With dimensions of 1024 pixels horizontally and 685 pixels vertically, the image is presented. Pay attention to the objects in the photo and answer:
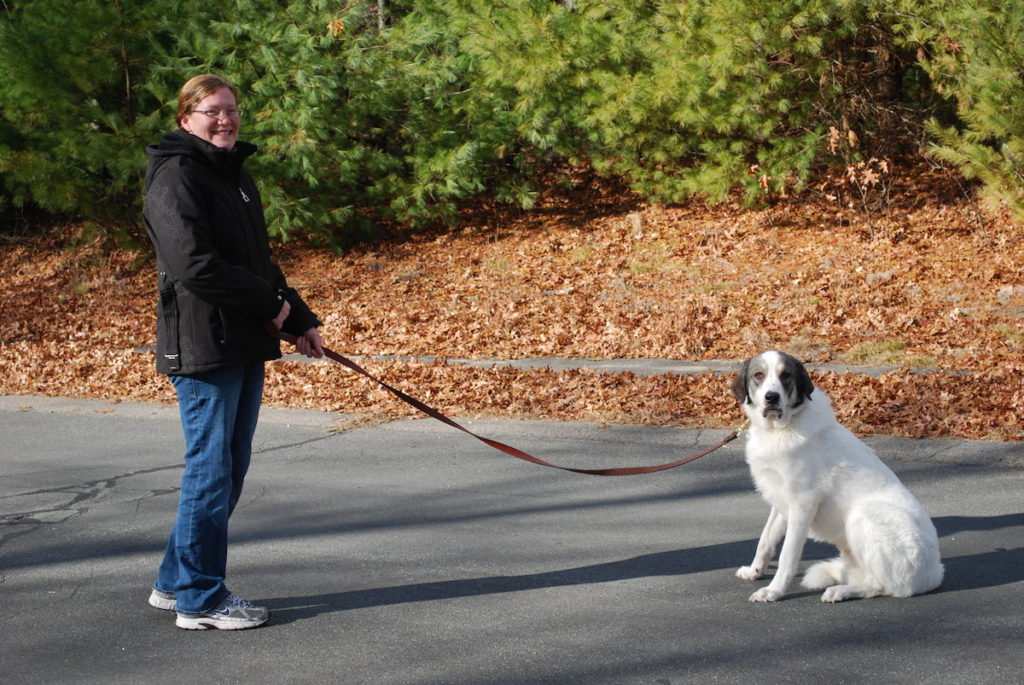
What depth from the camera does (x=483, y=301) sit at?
16125mm

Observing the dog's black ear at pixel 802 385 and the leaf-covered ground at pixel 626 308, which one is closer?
the dog's black ear at pixel 802 385

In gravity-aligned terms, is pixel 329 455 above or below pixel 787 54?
below

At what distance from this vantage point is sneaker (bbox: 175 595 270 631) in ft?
15.5

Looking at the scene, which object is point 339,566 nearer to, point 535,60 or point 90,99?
point 535,60

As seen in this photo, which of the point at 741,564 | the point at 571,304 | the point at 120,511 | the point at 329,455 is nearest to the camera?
the point at 741,564

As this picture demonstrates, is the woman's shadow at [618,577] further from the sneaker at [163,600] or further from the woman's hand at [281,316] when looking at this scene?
the woman's hand at [281,316]

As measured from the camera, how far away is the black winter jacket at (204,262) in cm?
438

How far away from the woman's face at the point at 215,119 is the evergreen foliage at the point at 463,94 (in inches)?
494

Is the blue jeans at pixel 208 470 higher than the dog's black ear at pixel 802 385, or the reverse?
the dog's black ear at pixel 802 385

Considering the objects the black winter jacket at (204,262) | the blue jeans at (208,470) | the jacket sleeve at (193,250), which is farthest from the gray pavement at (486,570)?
the jacket sleeve at (193,250)

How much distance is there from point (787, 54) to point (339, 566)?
1295 centimetres

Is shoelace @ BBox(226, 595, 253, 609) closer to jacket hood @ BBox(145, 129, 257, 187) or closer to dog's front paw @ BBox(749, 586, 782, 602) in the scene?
jacket hood @ BBox(145, 129, 257, 187)

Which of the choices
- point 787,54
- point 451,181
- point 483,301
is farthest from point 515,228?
point 787,54

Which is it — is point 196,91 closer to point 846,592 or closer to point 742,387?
point 742,387
